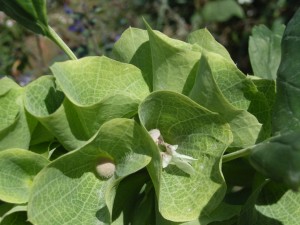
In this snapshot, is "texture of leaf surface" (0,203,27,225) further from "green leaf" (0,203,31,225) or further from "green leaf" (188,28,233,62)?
"green leaf" (188,28,233,62)

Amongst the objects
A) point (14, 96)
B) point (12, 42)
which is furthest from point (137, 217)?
point (12, 42)

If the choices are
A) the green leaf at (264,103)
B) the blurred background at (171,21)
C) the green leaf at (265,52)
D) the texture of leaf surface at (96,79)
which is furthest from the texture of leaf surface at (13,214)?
the blurred background at (171,21)

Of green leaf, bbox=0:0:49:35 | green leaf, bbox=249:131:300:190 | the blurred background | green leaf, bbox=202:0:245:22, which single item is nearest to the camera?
green leaf, bbox=249:131:300:190

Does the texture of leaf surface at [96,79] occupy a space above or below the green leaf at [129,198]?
above

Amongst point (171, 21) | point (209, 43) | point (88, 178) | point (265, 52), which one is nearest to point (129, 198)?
point (88, 178)

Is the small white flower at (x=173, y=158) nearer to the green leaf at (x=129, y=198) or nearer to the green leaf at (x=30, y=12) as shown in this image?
the green leaf at (x=129, y=198)

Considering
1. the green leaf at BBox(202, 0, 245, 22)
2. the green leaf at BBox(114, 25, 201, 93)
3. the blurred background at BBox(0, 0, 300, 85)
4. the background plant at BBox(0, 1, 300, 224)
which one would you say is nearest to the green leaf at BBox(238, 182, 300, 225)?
the background plant at BBox(0, 1, 300, 224)

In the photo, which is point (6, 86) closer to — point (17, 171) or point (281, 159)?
point (17, 171)
